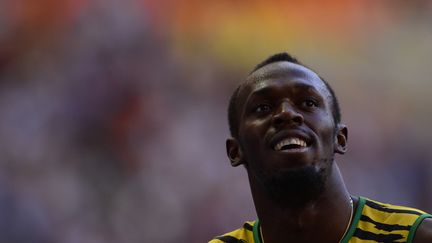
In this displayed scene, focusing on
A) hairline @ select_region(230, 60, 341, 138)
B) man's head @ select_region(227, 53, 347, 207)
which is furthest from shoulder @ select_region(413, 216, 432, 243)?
hairline @ select_region(230, 60, 341, 138)

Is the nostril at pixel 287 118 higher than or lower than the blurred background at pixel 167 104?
lower

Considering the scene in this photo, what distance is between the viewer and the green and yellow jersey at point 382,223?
6.27 ft

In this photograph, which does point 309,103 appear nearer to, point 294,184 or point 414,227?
point 294,184

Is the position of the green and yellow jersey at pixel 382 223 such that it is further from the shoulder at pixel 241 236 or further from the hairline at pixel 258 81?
the hairline at pixel 258 81

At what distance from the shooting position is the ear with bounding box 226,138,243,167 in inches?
84.2

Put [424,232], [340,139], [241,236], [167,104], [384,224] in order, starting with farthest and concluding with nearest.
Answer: [167,104], [241,236], [340,139], [384,224], [424,232]

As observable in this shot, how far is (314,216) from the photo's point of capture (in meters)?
1.96

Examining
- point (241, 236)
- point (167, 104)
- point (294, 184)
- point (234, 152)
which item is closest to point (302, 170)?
point (294, 184)

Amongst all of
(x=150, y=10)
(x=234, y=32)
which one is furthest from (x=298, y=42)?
(x=150, y=10)

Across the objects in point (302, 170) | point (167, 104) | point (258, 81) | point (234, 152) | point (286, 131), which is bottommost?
point (302, 170)

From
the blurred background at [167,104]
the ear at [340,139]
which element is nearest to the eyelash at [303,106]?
the ear at [340,139]

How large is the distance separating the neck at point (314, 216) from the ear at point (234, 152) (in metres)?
0.13

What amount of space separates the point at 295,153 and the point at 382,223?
14.4 inches

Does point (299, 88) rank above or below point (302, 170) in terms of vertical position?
above
